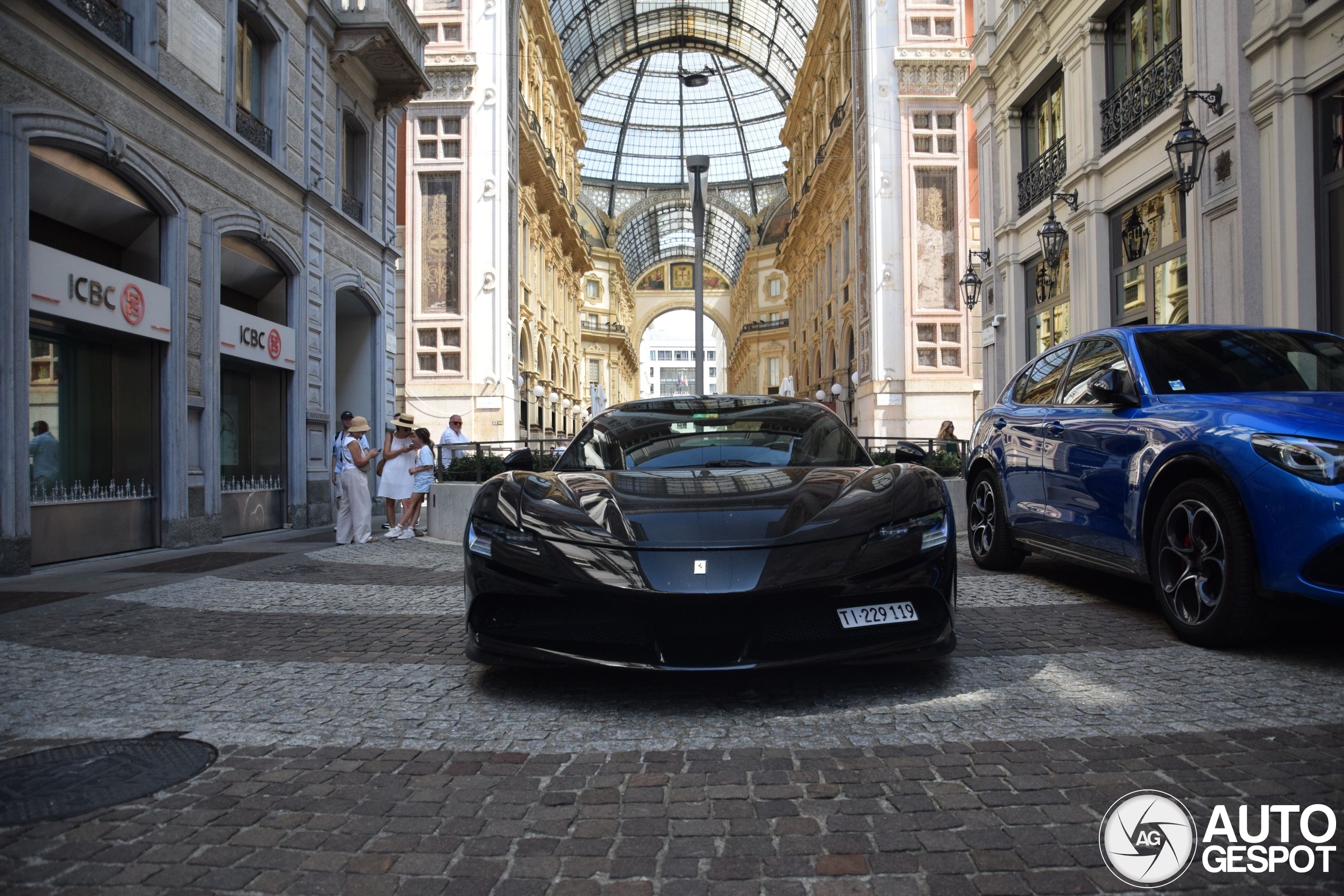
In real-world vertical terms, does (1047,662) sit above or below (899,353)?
below

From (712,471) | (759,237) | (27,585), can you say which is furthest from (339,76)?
(759,237)

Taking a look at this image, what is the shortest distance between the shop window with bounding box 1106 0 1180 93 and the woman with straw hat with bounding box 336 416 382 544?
11318mm

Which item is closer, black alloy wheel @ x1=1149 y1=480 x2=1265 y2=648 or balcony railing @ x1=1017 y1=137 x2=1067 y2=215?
black alloy wheel @ x1=1149 y1=480 x2=1265 y2=648

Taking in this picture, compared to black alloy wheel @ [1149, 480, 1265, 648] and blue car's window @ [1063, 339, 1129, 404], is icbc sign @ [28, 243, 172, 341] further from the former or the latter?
black alloy wheel @ [1149, 480, 1265, 648]

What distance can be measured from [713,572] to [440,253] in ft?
82.8

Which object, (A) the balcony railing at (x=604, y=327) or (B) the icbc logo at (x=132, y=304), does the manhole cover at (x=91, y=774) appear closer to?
(B) the icbc logo at (x=132, y=304)

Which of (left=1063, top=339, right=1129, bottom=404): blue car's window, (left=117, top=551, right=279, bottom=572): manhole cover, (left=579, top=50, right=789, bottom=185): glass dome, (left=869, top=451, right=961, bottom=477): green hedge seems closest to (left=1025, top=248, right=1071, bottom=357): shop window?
(left=869, top=451, right=961, bottom=477): green hedge

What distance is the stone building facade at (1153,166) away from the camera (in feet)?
27.0

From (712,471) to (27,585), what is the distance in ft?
20.3

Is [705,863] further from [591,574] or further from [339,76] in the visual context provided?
[339,76]

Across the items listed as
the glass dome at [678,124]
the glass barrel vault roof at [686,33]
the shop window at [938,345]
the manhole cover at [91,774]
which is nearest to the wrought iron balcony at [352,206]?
the manhole cover at [91,774]

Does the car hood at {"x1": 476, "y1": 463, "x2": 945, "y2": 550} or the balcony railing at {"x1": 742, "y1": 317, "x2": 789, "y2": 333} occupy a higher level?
the balcony railing at {"x1": 742, "y1": 317, "x2": 789, "y2": 333}

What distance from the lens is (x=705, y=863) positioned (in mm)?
2027

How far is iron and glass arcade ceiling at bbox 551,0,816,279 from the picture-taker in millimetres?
55812
